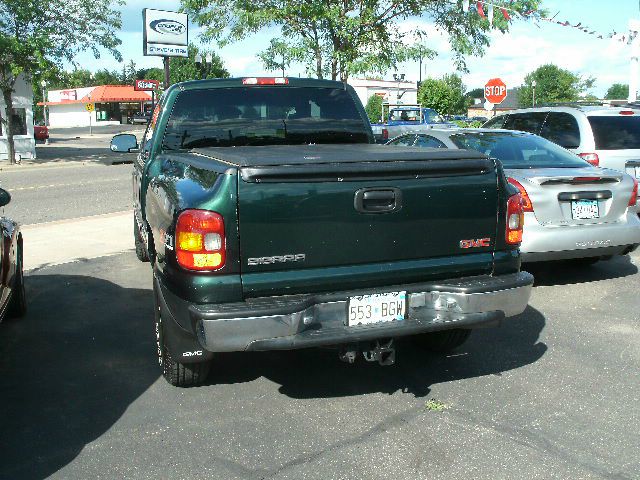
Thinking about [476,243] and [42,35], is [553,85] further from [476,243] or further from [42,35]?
[476,243]

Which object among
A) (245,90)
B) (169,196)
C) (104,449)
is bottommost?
(104,449)

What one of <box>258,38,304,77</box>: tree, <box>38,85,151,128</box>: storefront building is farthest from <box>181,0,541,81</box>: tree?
<box>38,85,151,128</box>: storefront building

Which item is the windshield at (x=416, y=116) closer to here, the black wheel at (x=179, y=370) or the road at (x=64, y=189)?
the road at (x=64, y=189)

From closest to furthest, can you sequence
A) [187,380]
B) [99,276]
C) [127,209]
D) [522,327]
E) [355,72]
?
[187,380] → [522,327] → [99,276] → [127,209] → [355,72]

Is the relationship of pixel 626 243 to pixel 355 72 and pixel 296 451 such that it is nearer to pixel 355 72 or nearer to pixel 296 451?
pixel 296 451

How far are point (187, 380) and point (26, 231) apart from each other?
678 centimetres

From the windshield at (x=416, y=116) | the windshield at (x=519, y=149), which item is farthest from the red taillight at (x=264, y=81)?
the windshield at (x=416, y=116)

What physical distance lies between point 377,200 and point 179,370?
5.35 ft

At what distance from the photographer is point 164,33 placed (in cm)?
2267

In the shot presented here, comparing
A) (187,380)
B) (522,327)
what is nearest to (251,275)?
(187,380)

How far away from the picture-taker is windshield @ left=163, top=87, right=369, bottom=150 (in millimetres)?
5352

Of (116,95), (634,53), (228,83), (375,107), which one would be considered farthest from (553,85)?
(228,83)

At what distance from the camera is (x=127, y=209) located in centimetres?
1284

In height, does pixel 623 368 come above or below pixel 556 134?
below
